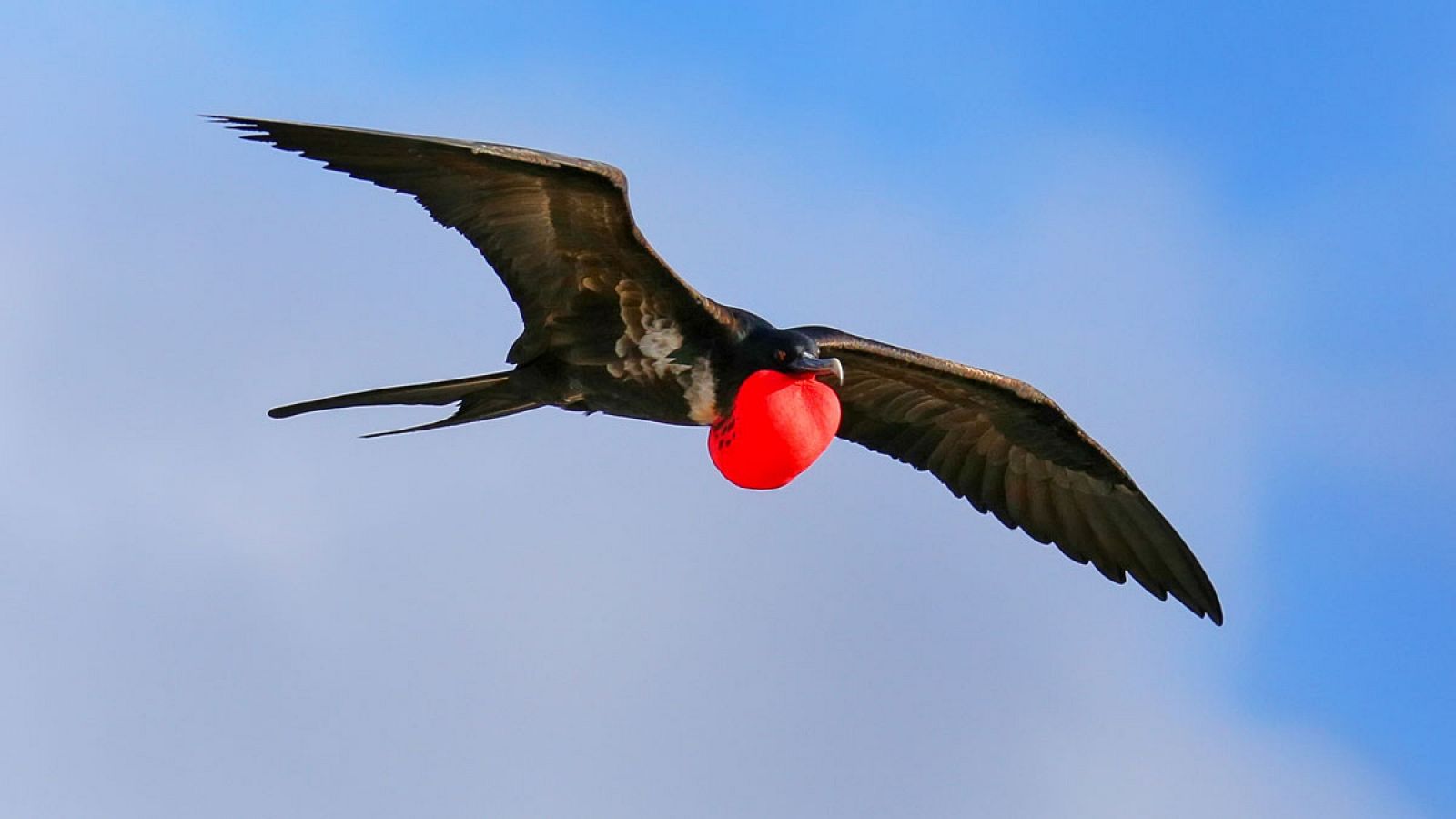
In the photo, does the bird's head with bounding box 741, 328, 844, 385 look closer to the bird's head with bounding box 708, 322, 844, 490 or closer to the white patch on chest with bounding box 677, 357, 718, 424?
the bird's head with bounding box 708, 322, 844, 490

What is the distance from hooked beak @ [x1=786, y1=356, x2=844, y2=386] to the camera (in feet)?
28.7

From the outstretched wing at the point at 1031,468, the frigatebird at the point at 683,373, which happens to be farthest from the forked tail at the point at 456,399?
the outstretched wing at the point at 1031,468

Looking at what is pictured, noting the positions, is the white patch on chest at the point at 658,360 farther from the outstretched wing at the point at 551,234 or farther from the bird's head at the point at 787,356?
the bird's head at the point at 787,356

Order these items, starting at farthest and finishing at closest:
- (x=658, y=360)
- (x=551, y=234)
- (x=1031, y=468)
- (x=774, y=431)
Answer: (x=1031, y=468), (x=658, y=360), (x=551, y=234), (x=774, y=431)

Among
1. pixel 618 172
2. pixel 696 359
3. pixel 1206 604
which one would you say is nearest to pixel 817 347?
pixel 696 359

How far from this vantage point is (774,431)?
851 centimetres

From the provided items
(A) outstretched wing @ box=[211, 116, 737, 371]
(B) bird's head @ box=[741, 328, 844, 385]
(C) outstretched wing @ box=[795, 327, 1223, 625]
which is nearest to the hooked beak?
(B) bird's head @ box=[741, 328, 844, 385]

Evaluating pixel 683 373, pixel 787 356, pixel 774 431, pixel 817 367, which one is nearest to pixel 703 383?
pixel 683 373

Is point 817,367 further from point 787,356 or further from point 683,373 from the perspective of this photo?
point 683,373

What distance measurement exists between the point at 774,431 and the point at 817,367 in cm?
38

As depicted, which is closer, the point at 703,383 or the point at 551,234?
the point at 551,234

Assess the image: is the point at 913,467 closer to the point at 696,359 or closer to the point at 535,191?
the point at 696,359

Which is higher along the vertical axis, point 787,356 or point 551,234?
point 551,234

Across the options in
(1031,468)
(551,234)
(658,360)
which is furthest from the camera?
(1031,468)
